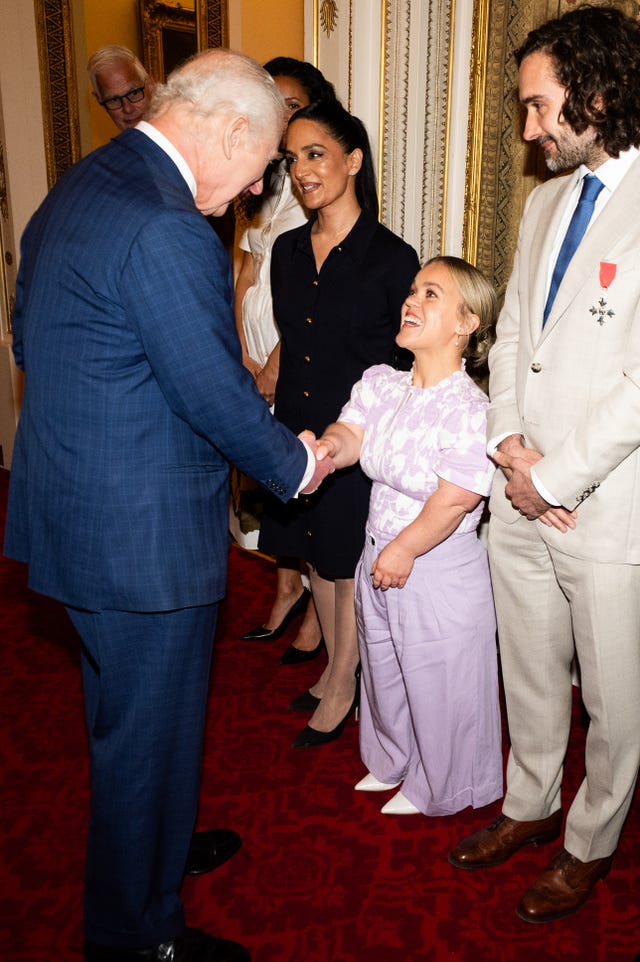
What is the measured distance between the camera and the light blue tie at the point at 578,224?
2.14m

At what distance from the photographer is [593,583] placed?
2174mm

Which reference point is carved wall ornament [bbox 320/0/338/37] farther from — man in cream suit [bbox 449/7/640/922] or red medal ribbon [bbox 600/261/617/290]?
red medal ribbon [bbox 600/261/617/290]

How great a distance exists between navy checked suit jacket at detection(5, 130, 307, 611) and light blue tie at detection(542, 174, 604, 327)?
844 mm

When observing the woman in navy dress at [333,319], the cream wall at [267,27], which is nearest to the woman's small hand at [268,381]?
the woman in navy dress at [333,319]

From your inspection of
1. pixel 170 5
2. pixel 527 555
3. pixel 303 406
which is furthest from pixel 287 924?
pixel 170 5

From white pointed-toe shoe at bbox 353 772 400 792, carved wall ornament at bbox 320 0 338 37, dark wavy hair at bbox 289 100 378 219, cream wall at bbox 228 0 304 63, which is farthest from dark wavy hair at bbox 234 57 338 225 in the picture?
white pointed-toe shoe at bbox 353 772 400 792

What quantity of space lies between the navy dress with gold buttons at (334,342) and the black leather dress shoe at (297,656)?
78 cm

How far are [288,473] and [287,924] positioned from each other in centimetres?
123

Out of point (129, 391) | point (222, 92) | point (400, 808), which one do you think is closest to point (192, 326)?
point (129, 391)

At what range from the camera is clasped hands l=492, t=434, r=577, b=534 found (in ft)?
7.17

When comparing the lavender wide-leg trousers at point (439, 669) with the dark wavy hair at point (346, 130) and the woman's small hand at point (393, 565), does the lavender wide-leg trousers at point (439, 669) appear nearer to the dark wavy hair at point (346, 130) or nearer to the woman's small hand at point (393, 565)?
the woman's small hand at point (393, 565)

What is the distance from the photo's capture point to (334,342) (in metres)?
2.97

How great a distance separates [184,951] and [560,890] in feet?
3.27

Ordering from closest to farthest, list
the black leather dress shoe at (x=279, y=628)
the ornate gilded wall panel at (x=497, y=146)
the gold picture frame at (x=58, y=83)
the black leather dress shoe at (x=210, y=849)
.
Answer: the black leather dress shoe at (x=210, y=849) → the ornate gilded wall panel at (x=497, y=146) → the black leather dress shoe at (x=279, y=628) → the gold picture frame at (x=58, y=83)
